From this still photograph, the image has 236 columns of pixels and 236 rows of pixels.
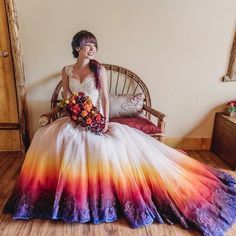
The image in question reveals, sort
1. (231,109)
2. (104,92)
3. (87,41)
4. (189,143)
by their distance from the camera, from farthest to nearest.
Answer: (189,143) → (231,109) → (104,92) → (87,41)

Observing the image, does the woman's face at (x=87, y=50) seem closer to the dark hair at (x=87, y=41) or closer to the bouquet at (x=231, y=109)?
the dark hair at (x=87, y=41)

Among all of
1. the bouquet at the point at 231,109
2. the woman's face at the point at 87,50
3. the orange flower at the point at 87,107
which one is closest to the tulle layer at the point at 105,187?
the orange flower at the point at 87,107

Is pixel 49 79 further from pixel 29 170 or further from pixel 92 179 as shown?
pixel 92 179

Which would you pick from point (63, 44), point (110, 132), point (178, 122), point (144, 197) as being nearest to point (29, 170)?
point (110, 132)

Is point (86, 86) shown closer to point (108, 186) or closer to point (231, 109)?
point (108, 186)

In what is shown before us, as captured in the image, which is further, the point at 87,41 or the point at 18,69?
the point at 18,69

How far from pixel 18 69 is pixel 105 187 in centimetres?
161

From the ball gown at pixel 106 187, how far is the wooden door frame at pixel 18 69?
2.94ft

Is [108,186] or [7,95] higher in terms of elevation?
[7,95]

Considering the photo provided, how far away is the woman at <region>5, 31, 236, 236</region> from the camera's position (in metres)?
1.63

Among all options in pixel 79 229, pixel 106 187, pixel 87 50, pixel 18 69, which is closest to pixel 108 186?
pixel 106 187

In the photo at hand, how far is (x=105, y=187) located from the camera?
5.42 ft

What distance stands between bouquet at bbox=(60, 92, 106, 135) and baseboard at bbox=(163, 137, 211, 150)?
1402 millimetres

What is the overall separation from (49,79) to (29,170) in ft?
4.02
